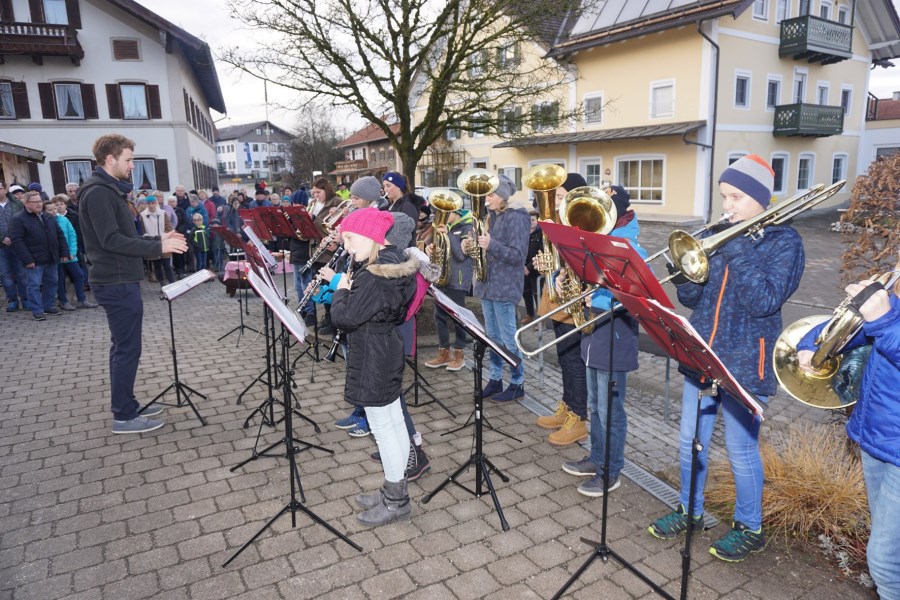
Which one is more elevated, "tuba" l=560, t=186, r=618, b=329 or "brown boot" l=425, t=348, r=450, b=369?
"tuba" l=560, t=186, r=618, b=329

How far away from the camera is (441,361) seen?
7059mm

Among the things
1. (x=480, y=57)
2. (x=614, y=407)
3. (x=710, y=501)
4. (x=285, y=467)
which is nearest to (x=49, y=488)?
(x=285, y=467)

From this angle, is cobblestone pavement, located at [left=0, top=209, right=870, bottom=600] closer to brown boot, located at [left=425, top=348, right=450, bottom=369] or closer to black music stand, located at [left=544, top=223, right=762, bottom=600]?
black music stand, located at [left=544, top=223, right=762, bottom=600]

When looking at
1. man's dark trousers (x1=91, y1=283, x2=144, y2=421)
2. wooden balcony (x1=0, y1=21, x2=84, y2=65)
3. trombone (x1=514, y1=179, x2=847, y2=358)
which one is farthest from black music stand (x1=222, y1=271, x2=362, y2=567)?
wooden balcony (x1=0, y1=21, x2=84, y2=65)

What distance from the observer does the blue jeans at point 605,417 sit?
3.98 meters

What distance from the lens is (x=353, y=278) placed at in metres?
3.59

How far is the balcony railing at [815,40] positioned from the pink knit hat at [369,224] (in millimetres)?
26101

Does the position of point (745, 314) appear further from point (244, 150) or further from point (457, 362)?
point (244, 150)

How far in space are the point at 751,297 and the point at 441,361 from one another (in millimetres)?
4397

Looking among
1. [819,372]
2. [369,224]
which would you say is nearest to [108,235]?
[369,224]

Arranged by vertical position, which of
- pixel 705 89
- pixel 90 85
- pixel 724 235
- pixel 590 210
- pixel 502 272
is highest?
pixel 90 85

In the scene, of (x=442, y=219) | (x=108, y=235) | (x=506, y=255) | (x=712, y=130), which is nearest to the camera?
(x=108, y=235)

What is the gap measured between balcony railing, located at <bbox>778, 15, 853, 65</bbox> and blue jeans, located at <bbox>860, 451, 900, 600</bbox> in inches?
1031

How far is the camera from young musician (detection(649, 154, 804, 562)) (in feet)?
10.0
